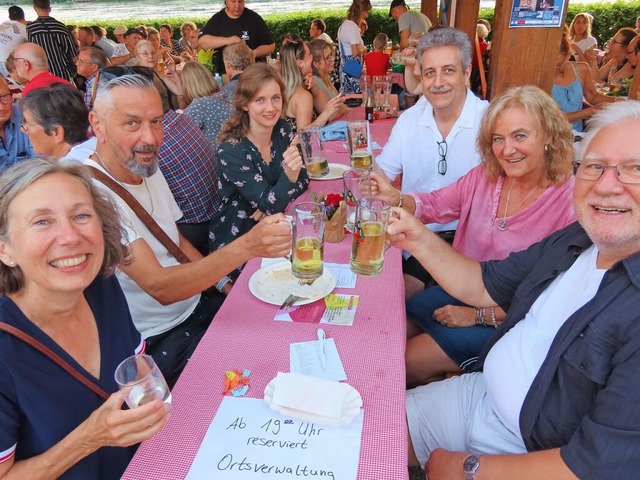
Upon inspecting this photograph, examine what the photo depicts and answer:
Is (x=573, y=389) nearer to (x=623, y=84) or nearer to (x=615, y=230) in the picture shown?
(x=615, y=230)

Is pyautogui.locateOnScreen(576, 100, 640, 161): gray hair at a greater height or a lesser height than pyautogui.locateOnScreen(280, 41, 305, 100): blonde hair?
greater

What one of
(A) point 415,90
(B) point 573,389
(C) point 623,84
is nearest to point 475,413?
(B) point 573,389

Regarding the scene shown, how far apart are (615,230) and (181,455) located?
136 cm

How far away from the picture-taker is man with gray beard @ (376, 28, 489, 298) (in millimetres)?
2896

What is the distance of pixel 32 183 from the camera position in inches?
53.1

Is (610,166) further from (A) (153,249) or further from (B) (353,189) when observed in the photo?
(A) (153,249)

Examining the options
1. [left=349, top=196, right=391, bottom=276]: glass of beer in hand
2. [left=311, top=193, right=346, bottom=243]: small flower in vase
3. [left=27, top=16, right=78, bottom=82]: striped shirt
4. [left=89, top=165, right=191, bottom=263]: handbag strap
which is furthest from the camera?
[left=27, top=16, right=78, bottom=82]: striped shirt

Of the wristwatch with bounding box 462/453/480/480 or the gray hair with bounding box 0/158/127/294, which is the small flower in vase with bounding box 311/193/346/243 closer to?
the gray hair with bounding box 0/158/127/294

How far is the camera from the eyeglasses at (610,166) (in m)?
1.35

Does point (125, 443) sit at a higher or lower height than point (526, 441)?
higher

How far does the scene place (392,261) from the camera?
2.20 meters

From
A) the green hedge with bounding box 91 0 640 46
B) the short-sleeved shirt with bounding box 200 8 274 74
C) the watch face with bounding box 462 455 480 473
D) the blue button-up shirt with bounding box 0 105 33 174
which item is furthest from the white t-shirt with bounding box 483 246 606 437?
the green hedge with bounding box 91 0 640 46

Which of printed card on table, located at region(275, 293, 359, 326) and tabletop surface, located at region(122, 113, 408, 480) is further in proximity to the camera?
printed card on table, located at region(275, 293, 359, 326)

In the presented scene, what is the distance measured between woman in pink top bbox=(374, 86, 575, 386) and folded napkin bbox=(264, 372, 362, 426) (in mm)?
958
